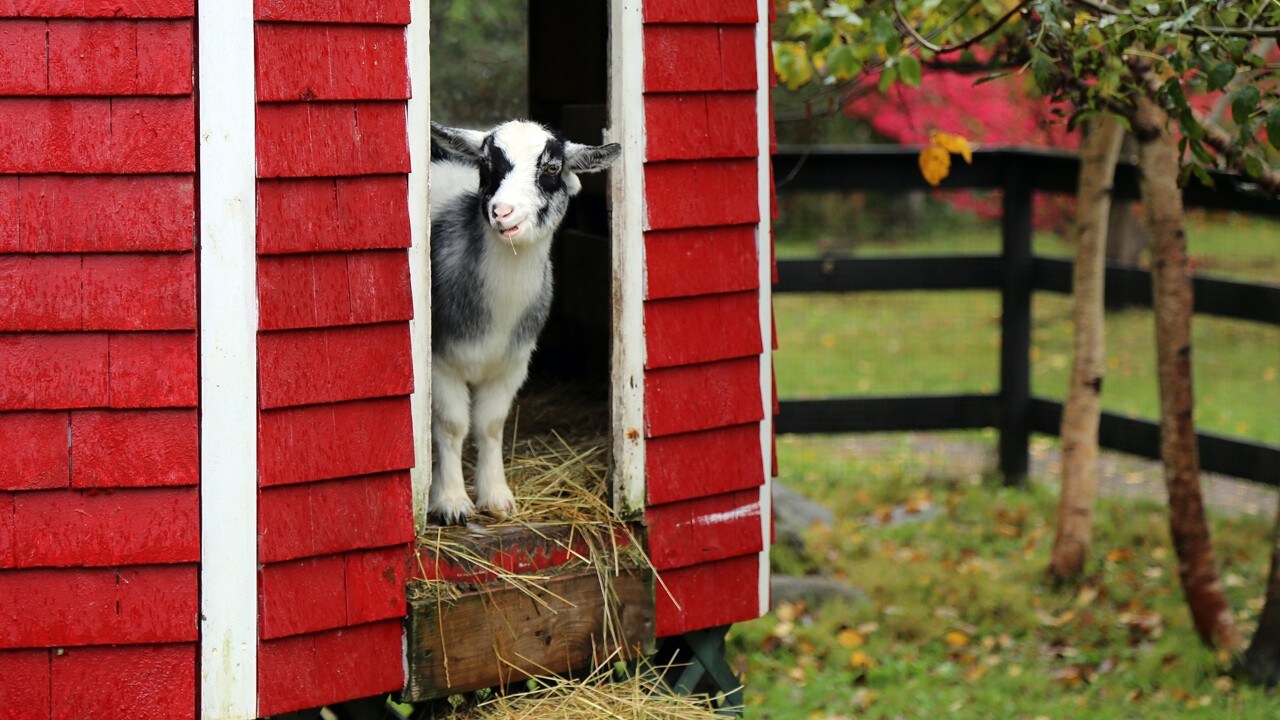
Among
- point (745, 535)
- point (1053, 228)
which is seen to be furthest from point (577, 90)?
point (1053, 228)

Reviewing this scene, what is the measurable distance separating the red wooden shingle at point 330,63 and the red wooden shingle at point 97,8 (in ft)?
0.61

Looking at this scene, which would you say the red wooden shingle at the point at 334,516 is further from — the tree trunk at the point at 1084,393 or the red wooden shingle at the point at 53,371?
the tree trunk at the point at 1084,393

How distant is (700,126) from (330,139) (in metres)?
1.09

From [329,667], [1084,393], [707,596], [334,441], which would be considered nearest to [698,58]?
[334,441]

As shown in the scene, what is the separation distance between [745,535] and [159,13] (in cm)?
222

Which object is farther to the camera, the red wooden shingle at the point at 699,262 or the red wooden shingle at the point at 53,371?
the red wooden shingle at the point at 699,262

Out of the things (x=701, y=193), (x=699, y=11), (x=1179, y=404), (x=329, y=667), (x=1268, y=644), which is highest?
(x=699, y=11)

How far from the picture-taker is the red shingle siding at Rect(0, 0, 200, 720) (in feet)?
10.5

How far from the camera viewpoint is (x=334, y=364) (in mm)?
3488

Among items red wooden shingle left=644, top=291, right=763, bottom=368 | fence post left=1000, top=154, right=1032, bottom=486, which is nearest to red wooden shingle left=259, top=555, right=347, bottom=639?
red wooden shingle left=644, top=291, right=763, bottom=368

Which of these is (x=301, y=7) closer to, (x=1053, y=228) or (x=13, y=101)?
(x=13, y=101)

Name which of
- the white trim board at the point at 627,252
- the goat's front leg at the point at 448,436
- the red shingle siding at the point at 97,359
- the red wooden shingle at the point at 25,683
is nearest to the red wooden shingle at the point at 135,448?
the red shingle siding at the point at 97,359

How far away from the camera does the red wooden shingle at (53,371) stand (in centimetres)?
325

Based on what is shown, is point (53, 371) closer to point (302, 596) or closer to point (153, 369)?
point (153, 369)
